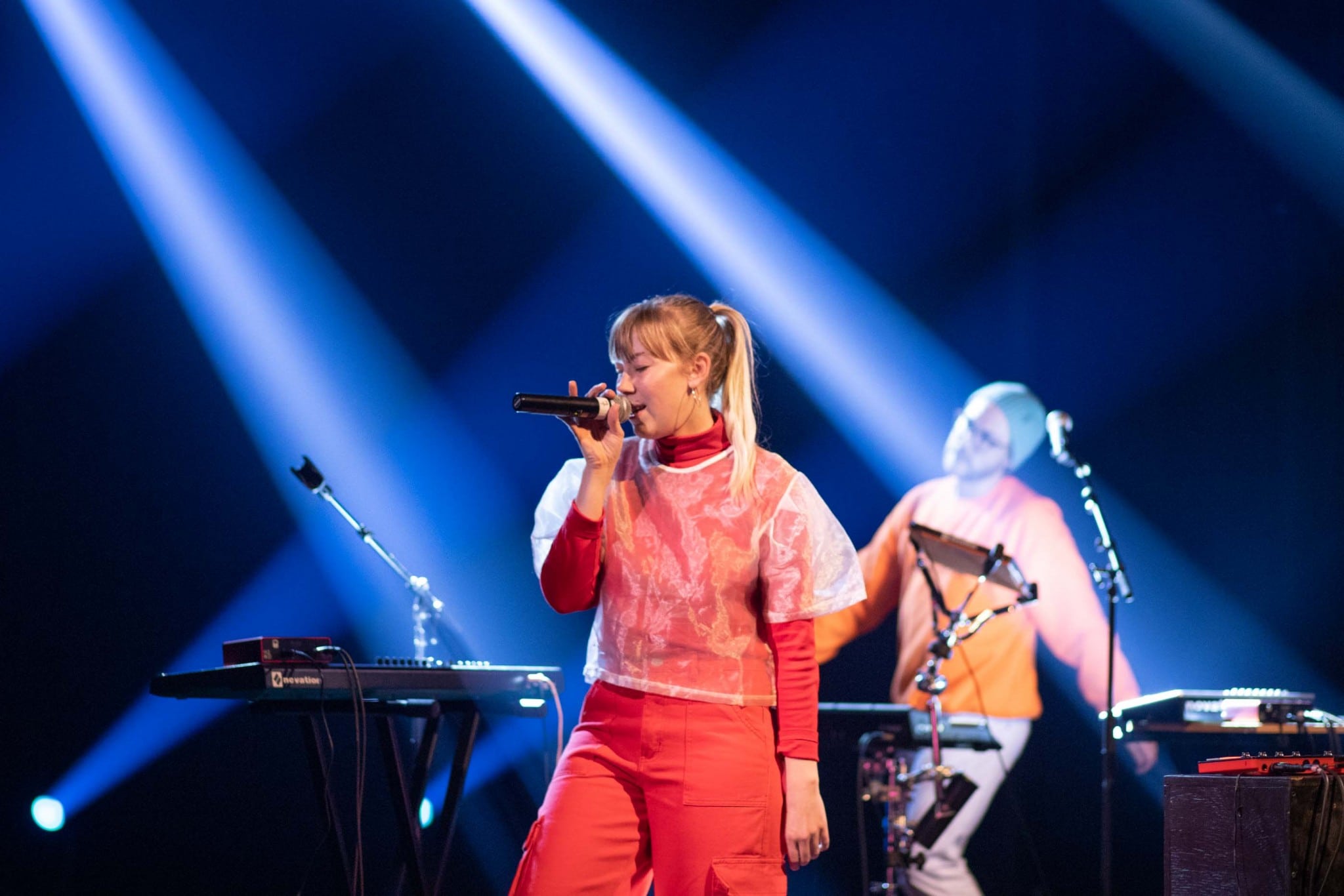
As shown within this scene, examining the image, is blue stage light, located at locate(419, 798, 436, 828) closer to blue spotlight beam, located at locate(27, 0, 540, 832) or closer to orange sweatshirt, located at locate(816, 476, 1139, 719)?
blue spotlight beam, located at locate(27, 0, 540, 832)

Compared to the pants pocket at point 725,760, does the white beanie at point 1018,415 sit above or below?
above

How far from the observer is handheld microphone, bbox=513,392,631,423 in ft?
6.95

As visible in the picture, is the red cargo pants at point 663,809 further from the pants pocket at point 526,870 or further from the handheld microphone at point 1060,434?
the handheld microphone at point 1060,434

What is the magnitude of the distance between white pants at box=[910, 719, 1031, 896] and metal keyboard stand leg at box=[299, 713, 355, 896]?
2.04m

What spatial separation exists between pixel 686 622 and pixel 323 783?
143cm

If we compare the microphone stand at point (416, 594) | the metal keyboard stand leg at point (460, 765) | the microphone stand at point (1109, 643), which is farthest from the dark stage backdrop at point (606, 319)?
the metal keyboard stand leg at point (460, 765)

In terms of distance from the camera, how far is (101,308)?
447 cm

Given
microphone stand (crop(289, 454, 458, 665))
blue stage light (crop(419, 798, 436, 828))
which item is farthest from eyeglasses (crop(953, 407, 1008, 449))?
blue stage light (crop(419, 798, 436, 828))

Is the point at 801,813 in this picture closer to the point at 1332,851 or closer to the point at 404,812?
the point at 1332,851

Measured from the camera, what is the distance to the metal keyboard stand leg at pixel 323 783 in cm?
308

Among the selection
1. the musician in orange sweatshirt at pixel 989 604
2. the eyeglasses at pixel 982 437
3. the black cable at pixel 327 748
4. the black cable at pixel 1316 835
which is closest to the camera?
the black cable at pixel 1316 835

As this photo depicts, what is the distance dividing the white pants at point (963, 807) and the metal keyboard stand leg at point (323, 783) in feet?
6.70

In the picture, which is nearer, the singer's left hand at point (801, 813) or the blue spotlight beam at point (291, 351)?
the singer's left hand at point (801, 813)

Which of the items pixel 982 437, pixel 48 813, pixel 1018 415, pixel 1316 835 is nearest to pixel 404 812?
pixel 48 813
